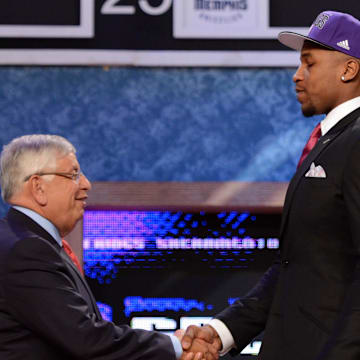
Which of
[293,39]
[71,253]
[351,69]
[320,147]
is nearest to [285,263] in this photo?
[320,147]

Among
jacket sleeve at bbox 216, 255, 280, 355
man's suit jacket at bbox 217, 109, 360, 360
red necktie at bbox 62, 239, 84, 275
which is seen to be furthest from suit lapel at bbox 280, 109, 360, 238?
red necktie at bbox 62, 239, 84, 275

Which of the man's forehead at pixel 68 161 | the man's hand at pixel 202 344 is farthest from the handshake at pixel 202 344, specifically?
the man's forehead at pixel 68 161

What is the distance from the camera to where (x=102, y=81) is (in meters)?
3.21

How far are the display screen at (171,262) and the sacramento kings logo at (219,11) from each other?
0.82 m

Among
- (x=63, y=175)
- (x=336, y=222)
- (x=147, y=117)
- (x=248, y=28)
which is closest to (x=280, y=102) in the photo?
(x=248, y=28)

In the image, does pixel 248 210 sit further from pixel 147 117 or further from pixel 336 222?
pixel 336 222

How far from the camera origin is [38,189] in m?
2.25

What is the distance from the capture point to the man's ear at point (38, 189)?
2240mm

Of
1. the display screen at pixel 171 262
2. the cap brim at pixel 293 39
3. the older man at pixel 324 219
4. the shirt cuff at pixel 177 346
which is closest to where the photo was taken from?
the older man at pixel 324 219

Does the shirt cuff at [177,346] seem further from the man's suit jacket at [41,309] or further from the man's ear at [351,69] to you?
the man's ear at [351,69]

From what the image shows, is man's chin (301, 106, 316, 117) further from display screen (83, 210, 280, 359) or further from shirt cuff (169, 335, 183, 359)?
display screen (83, 210, 280, 359)

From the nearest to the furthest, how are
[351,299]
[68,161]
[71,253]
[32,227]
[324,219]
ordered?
[351,299] < [324,219] < [32,227] < [68,161] < [71,253]

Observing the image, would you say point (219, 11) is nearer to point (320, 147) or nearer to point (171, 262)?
point (171, 262)

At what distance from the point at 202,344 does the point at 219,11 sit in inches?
57.1
